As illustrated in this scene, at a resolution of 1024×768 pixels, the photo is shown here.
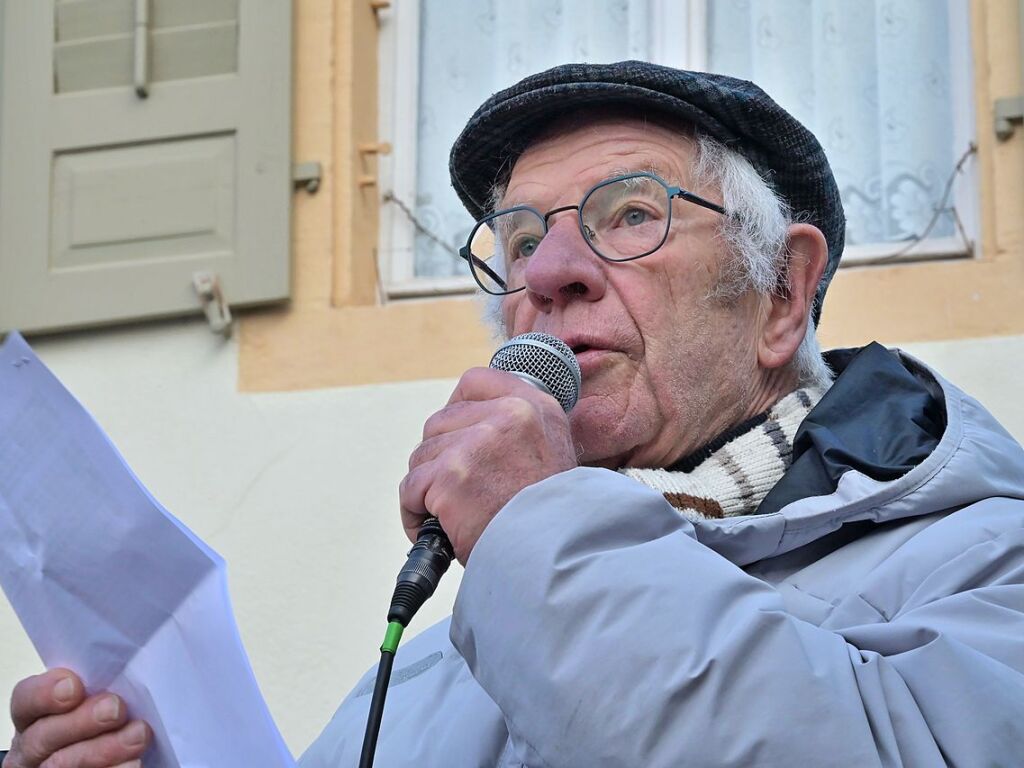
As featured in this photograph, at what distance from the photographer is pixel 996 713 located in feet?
5.66

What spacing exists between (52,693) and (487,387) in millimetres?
678

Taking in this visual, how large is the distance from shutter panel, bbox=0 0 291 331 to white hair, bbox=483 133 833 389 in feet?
6.57

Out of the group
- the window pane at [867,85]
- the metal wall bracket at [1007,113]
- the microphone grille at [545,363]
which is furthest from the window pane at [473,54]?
the microphone grille at [545,363]

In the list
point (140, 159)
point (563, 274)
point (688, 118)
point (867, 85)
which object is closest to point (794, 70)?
point (867, 85)

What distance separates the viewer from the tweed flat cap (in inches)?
106

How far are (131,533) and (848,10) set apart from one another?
3.16 m

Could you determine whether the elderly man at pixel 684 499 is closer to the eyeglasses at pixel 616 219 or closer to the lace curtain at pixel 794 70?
the eyeglasses at pixel 616 219

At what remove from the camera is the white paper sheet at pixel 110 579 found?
1.95m

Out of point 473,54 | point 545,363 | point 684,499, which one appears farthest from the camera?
point 473,54

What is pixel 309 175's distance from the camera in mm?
4594

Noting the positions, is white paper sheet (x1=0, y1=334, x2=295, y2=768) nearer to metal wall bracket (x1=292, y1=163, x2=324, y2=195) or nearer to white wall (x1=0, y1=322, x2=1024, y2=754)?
white wall (x1=0, y1=322, x2=1024, y2=754)

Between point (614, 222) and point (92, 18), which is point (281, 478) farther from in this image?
point (614, 222)

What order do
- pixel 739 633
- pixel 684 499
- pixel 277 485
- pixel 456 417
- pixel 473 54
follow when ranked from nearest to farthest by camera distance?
pixel 739 633 → pixel 456 417 → pixel 684 499 → pixel 277 485 → pixel 473 54

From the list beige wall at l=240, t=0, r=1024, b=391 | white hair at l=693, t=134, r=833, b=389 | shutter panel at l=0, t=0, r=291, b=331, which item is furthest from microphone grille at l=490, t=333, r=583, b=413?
shutter panel at l=0, t=0, r=291, b=331
